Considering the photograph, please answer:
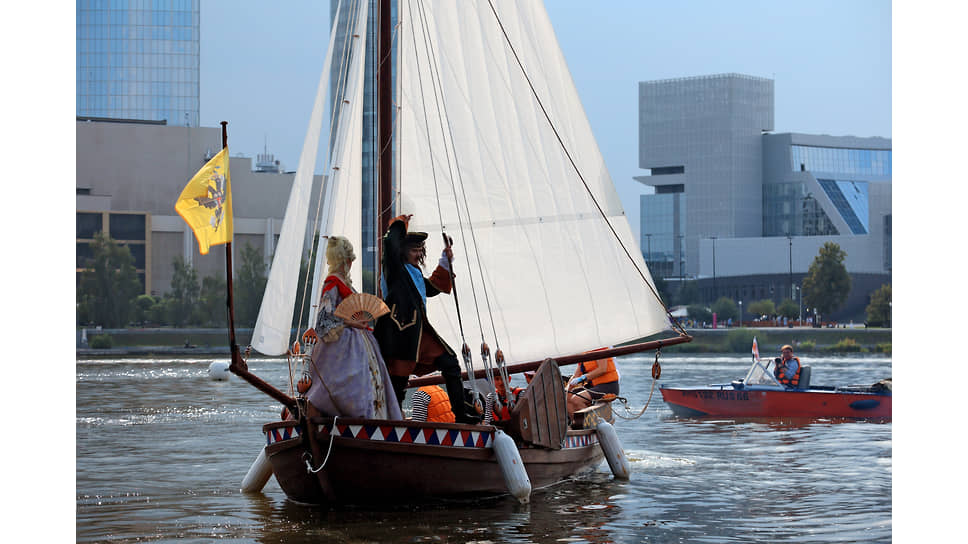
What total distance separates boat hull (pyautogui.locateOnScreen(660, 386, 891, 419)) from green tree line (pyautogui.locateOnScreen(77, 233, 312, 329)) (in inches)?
2607

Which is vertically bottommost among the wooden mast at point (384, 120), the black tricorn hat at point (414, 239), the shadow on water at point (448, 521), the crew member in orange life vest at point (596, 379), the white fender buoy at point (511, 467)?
the shadow on water at point (448, 521)

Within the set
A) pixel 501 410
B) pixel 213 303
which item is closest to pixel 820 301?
pixel 213 303

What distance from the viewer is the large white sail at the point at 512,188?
13648 mm

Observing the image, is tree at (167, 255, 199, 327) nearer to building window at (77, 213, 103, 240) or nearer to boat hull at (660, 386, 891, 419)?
building window at (77, 213, 103, 240)

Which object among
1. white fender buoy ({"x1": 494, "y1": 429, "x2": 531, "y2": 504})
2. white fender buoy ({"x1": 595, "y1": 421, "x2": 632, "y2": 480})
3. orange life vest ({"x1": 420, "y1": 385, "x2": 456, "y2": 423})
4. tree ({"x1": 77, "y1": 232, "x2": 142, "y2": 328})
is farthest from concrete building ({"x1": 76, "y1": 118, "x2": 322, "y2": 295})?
white fender buoy ({"x1": 494, "y1": 429, "x2": 531, "y2": 504})

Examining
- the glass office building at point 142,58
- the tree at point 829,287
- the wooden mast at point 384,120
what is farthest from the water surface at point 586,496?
the glass office building at point 142,58

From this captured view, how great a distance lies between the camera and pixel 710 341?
85250 millimetres

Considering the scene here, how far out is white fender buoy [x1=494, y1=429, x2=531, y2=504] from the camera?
11.7 m

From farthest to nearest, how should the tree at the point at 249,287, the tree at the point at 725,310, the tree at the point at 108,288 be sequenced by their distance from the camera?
the tree at the point at 725,310
the tree at the point at 249,287
the tree at the point at 108,288

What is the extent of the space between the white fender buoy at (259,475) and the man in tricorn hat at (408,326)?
212cm

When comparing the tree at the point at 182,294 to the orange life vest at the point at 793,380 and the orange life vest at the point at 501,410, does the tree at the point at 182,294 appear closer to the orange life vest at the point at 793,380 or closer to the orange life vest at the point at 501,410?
the orange life vest at the point at 793,380

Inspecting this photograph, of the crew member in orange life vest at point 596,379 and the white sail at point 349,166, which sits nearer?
the white sail at point 349,166

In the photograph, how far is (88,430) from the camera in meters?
23.1

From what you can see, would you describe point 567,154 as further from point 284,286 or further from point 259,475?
point 259,475
